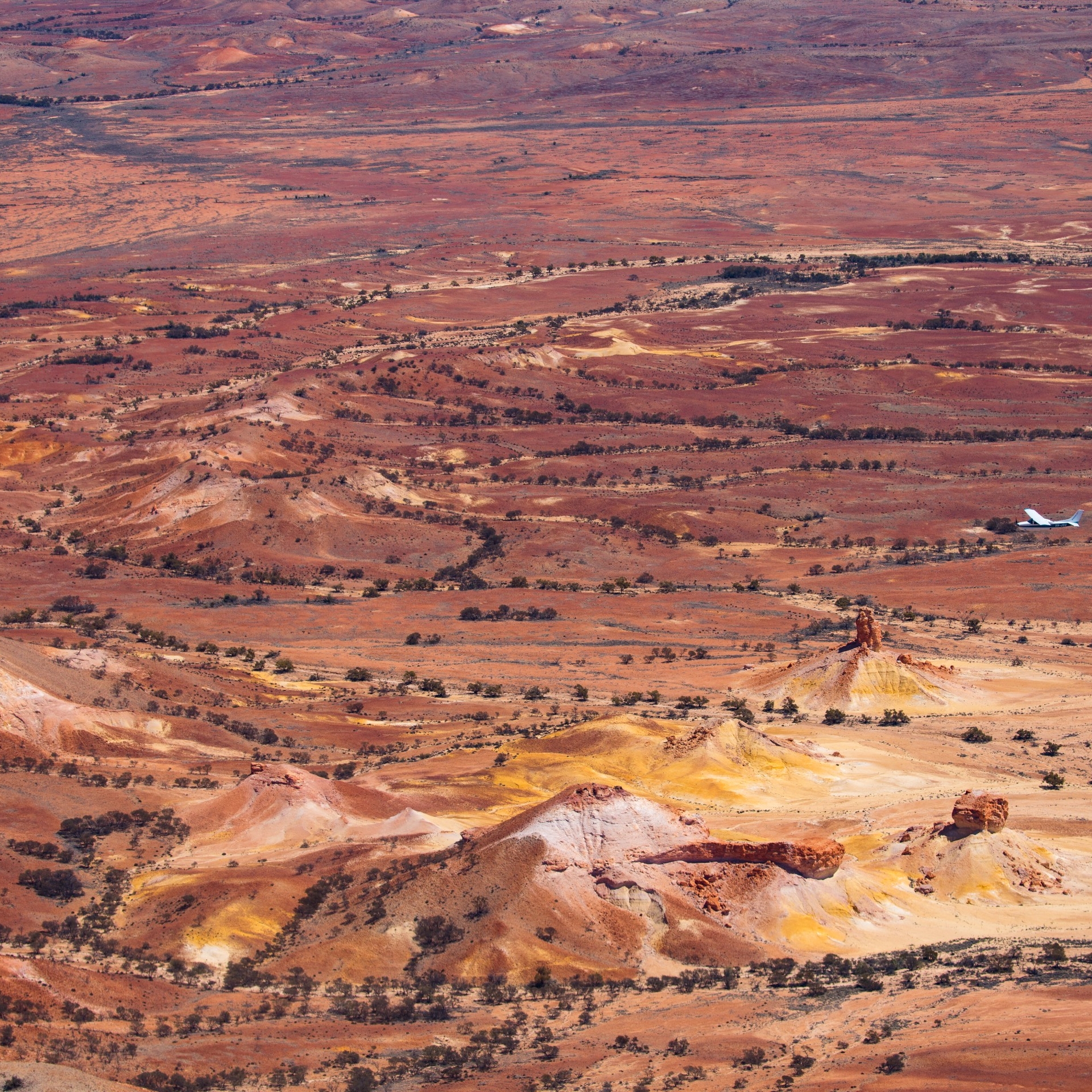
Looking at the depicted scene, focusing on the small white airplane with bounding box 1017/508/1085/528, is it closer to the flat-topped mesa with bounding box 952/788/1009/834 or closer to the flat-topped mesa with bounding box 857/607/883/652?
the flat-topped mesa with bounding box 857/607/883/652

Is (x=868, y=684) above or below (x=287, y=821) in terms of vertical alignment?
below

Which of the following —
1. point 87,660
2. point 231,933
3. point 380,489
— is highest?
point 87,660

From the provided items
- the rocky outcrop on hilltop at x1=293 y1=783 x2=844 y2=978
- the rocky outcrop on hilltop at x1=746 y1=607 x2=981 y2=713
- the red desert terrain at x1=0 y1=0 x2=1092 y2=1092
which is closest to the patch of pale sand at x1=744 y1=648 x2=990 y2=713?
the rocky outcrop on hilltop at x1=746 y1=607 x2=981 y2=713

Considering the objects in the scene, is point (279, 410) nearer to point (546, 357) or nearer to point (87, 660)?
point (546, 357)

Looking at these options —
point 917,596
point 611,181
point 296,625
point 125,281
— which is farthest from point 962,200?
point 296,625

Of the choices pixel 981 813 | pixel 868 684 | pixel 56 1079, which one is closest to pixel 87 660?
pixel 868 684

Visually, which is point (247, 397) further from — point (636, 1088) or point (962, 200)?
point (962, 200)

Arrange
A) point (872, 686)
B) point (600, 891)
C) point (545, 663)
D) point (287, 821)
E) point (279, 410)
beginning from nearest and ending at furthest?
point (600, 891), point (287, 821), point (872, 686), point (545, 663), point (279, 410)
